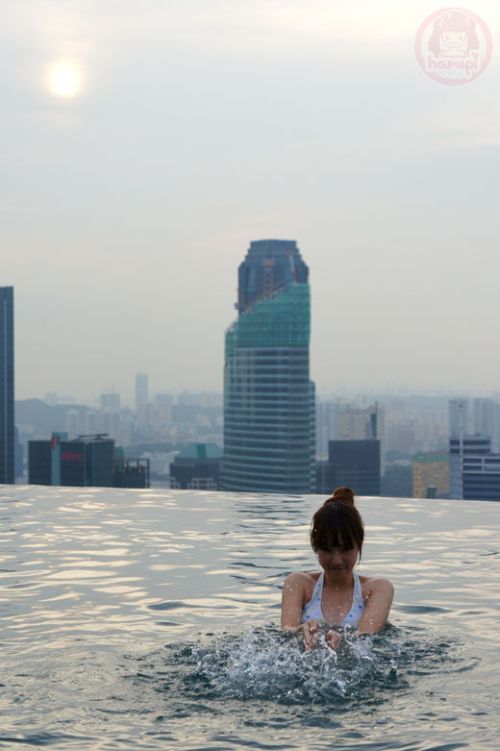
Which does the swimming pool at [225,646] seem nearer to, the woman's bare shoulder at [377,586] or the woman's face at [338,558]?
the woman's bare shoulder at [377,586]

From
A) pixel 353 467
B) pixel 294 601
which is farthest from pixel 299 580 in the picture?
pixel 353 467

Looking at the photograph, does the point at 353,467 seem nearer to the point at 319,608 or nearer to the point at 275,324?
the point at 275,324

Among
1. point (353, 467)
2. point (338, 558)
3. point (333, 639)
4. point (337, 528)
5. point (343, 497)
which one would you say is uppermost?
point (343, 497)

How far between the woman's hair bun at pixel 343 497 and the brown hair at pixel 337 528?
0.20ft

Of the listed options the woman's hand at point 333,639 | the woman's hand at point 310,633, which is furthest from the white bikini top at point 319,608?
the woman's hand at point 333,639

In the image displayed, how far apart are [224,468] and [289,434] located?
33.3ft

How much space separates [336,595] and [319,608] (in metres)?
0.11

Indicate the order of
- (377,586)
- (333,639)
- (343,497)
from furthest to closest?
1. (377,586)
2. (343,497)
3. (333,639)

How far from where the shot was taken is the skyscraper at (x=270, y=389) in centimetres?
15500

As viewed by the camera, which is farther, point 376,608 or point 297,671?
point 376,608

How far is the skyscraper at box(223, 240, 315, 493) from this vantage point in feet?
509

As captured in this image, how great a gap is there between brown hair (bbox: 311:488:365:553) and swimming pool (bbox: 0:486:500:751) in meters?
0.50

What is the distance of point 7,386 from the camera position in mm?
151500

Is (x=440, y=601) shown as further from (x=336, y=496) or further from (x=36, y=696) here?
(x=36, y=696)
